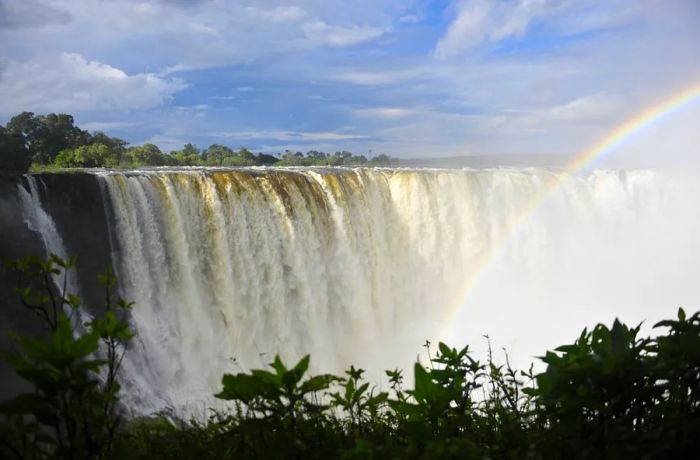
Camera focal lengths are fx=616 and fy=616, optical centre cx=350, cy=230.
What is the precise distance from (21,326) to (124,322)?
370 inches

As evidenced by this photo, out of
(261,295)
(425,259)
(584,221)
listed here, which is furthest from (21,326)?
(584,221)

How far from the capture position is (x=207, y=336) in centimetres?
1268

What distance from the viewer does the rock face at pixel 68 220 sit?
10.0 m

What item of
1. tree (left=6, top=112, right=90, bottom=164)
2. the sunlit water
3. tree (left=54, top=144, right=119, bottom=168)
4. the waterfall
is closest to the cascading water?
the waterfall

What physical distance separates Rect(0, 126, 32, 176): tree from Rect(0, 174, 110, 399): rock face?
9.9 inches

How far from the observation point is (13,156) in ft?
35.1

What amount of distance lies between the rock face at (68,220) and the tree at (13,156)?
0.83 ft

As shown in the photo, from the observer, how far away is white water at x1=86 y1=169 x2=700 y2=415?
1181 centimetres

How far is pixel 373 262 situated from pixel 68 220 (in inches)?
324

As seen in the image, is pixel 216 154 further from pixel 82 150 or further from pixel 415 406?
pixel 415 406

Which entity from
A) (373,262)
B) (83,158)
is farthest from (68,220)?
(83,158)

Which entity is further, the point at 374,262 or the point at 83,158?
the point at 83,158

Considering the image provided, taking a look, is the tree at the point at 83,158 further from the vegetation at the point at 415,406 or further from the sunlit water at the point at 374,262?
the vegetation at the point at 415,406

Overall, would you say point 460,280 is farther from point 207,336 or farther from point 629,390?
point 629,390
